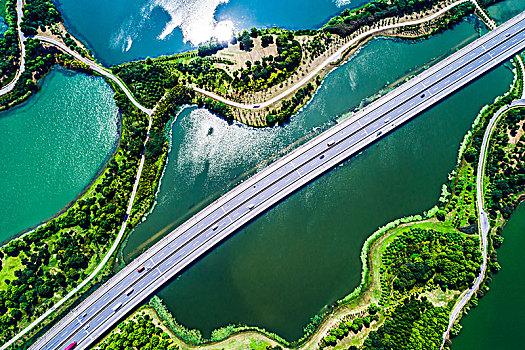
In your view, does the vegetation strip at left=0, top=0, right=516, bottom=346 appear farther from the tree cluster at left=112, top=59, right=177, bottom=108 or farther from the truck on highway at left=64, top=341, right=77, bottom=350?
the truck on highway at left=64, top=341, right=77, bottom=350

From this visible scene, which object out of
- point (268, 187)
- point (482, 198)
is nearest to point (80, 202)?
point (268, 187)

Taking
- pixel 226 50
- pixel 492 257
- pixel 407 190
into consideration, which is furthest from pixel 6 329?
pixel 492 257

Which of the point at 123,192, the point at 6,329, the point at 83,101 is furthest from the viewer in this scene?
the point at 83,101

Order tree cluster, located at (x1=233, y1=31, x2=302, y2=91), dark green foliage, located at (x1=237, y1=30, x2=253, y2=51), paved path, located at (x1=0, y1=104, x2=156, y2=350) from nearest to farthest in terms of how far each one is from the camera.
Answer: paved path, located at (x1=0, y1=104, x2=156, y2=350)
tree cluster, located at (x1=233, y1=31, x2=302, y2=91)
dark green foliage, located at (x1=237, y1=30, x2=253, y2=51)

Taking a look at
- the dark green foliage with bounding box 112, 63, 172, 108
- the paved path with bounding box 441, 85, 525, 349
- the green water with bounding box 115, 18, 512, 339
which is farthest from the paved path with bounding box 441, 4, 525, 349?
the dark green foliage with bounding box 112, 63, 172, 108

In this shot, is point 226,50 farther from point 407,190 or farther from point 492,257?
point 492,257

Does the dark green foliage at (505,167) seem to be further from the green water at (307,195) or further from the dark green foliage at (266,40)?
the dark green foliage at (266,40)
